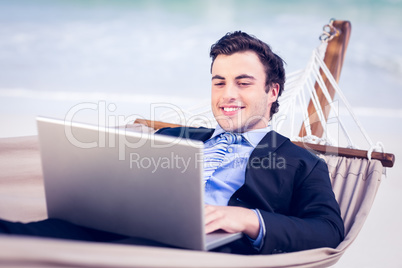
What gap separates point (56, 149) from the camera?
1.02 meters

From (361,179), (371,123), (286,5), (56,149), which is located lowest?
(371,123)

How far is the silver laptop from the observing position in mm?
885

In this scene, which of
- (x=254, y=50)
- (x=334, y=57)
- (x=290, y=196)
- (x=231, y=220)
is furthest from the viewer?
(x=334, y=57)

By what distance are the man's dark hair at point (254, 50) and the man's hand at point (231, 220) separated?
28.0 inches

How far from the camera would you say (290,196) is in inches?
56.5

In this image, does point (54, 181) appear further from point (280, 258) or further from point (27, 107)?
point (27, 107)

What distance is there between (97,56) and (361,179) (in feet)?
20.8

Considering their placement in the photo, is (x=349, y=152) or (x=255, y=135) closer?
(x=255, y=135)

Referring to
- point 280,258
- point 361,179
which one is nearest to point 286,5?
point 361,179

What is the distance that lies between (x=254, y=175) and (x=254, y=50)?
0.54 metres

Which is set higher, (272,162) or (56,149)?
(56,149)

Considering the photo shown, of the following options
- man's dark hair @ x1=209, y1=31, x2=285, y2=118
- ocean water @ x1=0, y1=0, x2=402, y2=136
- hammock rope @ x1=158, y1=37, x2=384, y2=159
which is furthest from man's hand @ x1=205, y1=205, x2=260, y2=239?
ocean water @ x1=0, y1=0, x2=402, y2=136

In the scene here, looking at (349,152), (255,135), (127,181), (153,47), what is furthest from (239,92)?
(153,47)

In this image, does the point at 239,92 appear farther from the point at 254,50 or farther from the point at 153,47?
the point at 153,47
